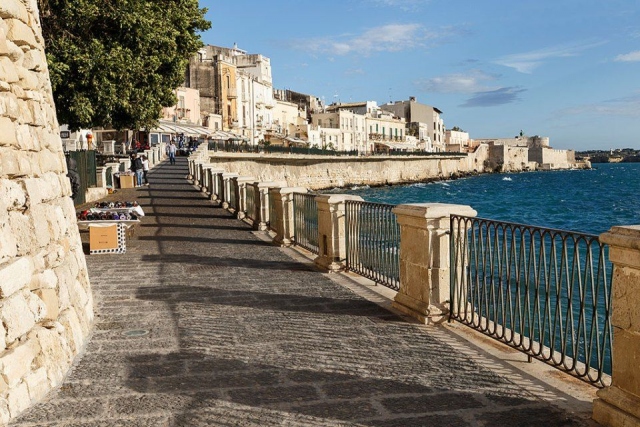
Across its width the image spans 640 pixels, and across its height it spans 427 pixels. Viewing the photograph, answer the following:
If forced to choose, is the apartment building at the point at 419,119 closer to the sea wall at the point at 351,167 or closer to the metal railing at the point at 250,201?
the sea wall at the point at 351,167

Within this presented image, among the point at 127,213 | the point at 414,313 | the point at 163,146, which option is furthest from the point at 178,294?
the point at 163,146

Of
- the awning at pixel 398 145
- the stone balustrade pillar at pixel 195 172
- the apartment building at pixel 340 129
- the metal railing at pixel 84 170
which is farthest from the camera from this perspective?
the awning at pixel 398 145

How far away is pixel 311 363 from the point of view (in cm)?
546

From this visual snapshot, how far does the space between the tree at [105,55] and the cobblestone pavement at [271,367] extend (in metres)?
14.0

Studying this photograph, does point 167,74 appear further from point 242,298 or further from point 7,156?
point 7,156

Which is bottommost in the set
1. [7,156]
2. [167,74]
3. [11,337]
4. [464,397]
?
[464,397]

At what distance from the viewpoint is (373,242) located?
9055 millimetres

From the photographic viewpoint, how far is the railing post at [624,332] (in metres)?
3.80

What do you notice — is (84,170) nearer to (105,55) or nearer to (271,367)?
(105,55)

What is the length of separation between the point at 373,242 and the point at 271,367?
13.1ft

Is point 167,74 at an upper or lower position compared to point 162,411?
upper

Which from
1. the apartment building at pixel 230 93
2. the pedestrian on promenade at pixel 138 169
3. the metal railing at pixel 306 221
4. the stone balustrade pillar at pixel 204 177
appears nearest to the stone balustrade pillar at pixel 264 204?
the metal railing at pixel 306 221

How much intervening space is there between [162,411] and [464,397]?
7.58ft

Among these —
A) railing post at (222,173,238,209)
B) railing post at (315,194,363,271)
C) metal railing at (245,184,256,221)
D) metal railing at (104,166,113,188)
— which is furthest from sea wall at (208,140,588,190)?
railing post at (315,194,363,271)
